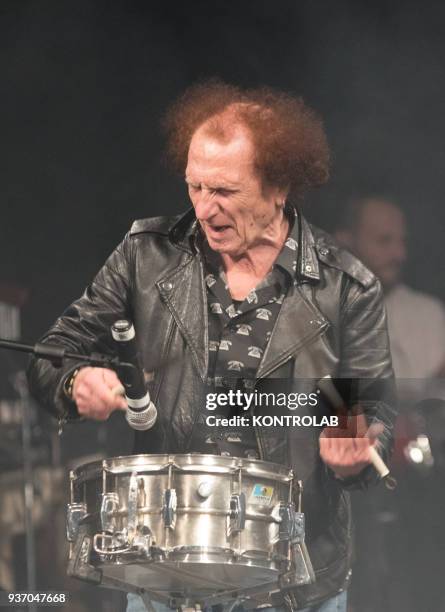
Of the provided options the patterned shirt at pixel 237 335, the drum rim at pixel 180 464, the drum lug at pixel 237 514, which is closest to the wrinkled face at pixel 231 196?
the patterned shirt at pixel 237 335

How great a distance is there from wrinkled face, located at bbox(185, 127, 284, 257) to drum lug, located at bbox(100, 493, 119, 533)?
37.5 inches

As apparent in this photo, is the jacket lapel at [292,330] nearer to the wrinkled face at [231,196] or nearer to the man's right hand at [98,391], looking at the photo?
the wrinkled face at [231,196]

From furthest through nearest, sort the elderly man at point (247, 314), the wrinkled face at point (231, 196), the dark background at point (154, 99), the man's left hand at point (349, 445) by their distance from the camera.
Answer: the dark background at point (154, 99) < the wrinkled face at point (231, 196) < the elderly man at point (247, 314) < the man's left hand at point (349, 445)

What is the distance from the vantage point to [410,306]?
413 centimetres

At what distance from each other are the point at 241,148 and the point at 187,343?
63 cm

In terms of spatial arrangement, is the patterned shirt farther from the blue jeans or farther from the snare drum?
the blue jeans

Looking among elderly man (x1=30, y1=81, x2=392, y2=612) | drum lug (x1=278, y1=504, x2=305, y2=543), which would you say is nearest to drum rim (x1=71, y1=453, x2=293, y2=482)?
drum lug (x1=278, y1=504, x2=305, y2=543)

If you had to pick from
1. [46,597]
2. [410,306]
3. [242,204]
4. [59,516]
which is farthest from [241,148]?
[46,597]

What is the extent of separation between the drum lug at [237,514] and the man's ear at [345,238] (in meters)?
1.17

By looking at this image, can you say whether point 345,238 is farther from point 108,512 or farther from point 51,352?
point 108,512

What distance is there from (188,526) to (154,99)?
5.78 feet

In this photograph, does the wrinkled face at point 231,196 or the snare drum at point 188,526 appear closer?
the snare drum at point 188,526

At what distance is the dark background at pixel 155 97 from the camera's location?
4.25 metres

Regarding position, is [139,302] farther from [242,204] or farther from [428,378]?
[428,378]
